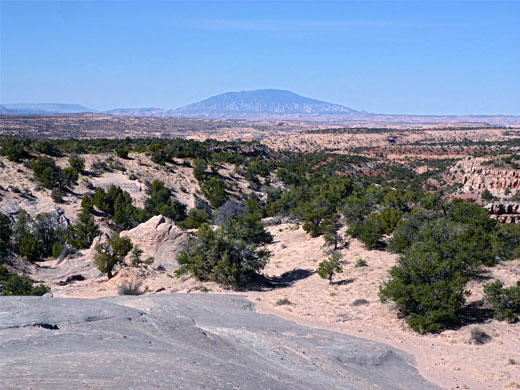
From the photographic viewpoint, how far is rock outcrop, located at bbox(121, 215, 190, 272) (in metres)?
23.8

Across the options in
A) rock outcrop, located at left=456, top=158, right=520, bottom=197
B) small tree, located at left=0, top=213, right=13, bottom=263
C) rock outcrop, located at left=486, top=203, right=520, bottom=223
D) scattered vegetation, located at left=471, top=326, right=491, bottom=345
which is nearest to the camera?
scattered vegetation, located at left=471, top=326, right=491, bottom=345

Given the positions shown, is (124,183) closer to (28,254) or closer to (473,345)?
(28,254)

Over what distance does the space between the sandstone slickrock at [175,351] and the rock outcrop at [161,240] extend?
7.72 metres

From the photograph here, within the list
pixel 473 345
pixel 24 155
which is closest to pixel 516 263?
pixel 473 345

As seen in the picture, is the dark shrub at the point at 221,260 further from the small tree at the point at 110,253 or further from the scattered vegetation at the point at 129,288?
the small tree at the point at 110,253

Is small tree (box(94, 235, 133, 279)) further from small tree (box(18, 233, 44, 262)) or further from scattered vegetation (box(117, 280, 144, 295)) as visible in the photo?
small tree (box(18, 233, 44, 262))

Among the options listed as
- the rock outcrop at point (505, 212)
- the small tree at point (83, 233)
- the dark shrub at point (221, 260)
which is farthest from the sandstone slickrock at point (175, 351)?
the rock outcrop at point (505, 212)

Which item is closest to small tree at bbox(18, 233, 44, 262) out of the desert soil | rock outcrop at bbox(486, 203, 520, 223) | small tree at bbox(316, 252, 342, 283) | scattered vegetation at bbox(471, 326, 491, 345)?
the desert soil

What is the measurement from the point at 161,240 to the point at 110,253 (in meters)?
3.10

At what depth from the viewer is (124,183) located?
142 feet

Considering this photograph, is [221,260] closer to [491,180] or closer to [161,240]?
[161,240]

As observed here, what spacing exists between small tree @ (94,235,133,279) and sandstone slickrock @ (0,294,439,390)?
5.24 m

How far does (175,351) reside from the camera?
9828 mm

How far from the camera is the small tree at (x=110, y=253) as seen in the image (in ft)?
68.2
